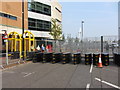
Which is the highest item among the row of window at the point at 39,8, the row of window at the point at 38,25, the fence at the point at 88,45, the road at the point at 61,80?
the row of window at the point at 39,8

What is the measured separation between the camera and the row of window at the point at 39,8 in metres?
38.5

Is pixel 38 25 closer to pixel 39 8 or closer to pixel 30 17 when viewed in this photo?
pixel 30 17

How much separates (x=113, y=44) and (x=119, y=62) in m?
5.61

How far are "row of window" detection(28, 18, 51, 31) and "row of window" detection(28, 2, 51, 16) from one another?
2.78 metres

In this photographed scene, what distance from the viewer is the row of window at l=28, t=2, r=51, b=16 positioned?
3853 cm

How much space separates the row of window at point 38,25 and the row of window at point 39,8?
2.78 m

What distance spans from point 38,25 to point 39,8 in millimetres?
4999

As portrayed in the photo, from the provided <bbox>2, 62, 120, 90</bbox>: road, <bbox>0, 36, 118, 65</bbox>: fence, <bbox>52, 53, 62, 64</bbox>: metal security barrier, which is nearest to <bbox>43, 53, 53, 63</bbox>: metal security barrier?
<bbox>52, 53, 62, 64</bbox>: metal security barrier

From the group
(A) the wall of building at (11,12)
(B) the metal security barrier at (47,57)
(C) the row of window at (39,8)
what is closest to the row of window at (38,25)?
(C) the row of window at (39,8)

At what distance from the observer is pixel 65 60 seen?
49.3 feet

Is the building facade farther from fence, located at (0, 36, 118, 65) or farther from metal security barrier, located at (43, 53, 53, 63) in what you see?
metal security barrier, located at (43, 53, 53, 63)

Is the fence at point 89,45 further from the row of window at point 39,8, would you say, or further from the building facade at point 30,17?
the row of window at point 39,8

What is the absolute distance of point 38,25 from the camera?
133 feet

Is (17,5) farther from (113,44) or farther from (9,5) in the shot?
(113,44)
